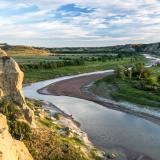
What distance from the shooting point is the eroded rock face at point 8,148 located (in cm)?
1830

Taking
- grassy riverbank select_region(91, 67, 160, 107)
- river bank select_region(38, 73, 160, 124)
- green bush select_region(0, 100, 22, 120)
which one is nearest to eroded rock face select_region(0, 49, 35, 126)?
green bush select_region(0, 100, 22, 120)

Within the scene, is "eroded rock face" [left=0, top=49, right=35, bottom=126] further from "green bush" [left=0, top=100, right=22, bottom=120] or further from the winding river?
the winding river

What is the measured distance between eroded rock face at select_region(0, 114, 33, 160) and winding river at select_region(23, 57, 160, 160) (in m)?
12.0

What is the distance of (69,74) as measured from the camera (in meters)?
108

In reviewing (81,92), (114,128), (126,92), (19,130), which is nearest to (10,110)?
(19,130)

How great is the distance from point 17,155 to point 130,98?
39251mm

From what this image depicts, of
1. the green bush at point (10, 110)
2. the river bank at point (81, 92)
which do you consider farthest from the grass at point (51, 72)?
the green bush at point (10, 110)

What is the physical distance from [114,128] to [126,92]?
2310 cm

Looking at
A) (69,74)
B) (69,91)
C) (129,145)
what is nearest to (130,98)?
(69,91)

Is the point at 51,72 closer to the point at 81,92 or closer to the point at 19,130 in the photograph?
the point at 81,92

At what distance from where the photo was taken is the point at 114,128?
41.2m

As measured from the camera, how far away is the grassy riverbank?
56188 mm

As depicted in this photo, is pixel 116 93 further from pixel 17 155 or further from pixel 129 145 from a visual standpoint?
pixel 17 155

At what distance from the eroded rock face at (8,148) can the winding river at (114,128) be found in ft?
39.2
